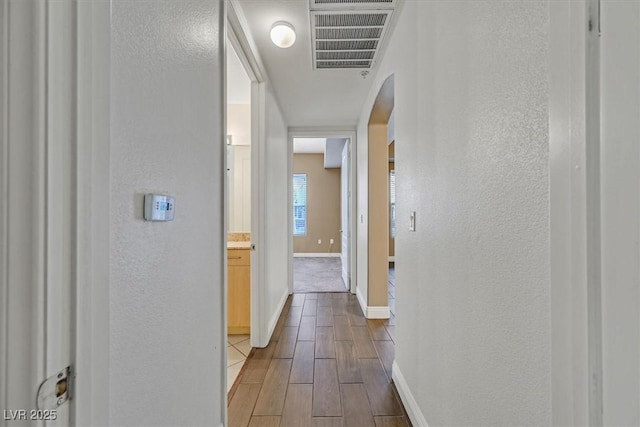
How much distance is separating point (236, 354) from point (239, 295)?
1.71 ft

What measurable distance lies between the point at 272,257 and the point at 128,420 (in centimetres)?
216

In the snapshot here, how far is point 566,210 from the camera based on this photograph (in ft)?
1.88

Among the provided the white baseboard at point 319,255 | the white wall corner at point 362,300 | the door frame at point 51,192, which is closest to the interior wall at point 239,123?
the white wall corner at point 362,300

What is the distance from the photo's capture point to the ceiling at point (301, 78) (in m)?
1.83

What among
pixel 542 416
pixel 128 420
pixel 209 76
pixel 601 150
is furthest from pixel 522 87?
pixel 128 420

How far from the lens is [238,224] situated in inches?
139

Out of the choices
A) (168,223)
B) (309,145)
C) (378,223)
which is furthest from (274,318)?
(309,145)

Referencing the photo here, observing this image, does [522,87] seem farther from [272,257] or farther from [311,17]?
[272,257]

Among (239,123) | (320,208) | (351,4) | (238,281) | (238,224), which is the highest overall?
(351,4)

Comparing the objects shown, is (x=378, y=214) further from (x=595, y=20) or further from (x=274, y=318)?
(x=595, y=20)

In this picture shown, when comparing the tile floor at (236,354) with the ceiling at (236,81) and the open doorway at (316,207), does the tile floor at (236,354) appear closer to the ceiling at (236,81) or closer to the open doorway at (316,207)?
the ceiling at (236,81)

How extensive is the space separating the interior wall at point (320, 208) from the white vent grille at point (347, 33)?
5.71 metres

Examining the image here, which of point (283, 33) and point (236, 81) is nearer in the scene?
point (283, 33)

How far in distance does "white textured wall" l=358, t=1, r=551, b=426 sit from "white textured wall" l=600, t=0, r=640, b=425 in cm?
17
